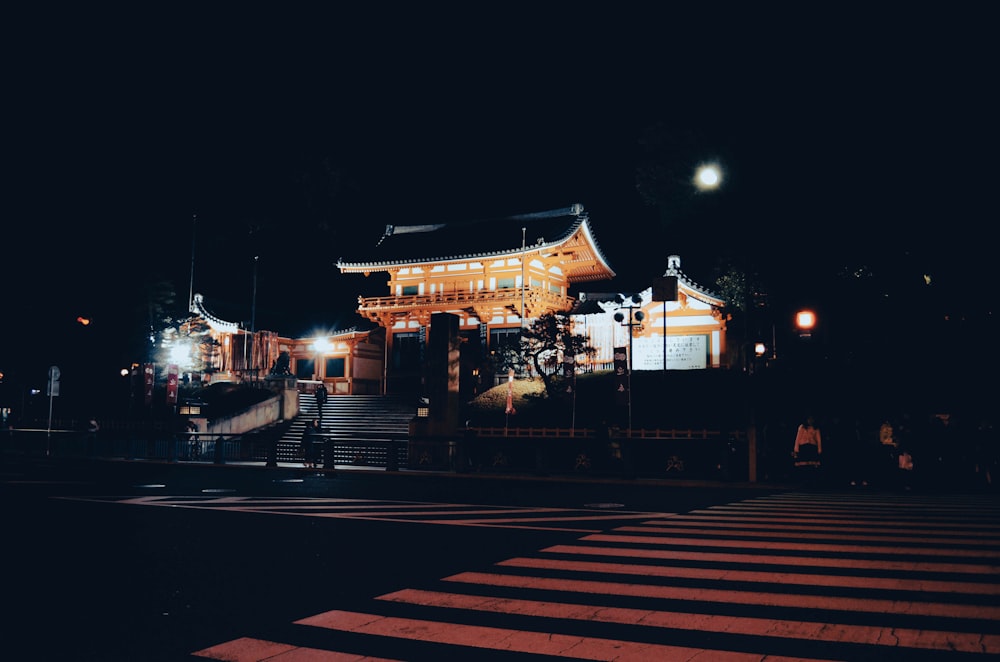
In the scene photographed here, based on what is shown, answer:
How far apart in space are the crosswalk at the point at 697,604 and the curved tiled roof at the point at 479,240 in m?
34.2

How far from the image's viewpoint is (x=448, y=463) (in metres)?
24.0

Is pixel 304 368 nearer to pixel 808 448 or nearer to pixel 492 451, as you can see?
pixel 492 451

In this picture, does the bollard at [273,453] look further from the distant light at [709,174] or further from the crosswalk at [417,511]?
the distant light at [709,174]

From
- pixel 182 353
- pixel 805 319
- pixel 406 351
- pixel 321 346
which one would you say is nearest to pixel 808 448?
pixel 805 319

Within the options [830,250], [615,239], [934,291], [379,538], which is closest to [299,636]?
[379,538]

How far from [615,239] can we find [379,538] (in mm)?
53140

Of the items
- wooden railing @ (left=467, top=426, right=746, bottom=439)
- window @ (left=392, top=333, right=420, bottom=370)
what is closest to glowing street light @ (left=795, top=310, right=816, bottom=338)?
wooden railing @ (left=467, top=426, right=746, bottom=439)

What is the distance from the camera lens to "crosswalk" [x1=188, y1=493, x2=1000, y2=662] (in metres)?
4.53

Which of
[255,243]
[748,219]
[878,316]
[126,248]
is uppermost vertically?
[255,243]

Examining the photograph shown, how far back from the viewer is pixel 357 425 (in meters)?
34.7

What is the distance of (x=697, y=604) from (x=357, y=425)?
3019cm

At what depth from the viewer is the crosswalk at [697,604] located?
4.53m

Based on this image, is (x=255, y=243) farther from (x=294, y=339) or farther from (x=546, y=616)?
(x=546, y=616)

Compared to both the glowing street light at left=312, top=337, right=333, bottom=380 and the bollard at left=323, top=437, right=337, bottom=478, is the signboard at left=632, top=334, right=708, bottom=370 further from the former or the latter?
the glowing street light at left=312, top=337, right=333, bottom=380
